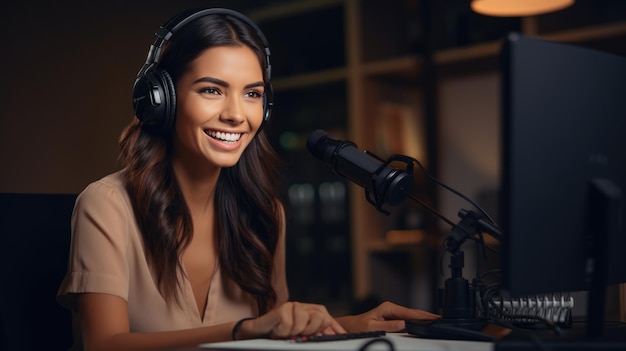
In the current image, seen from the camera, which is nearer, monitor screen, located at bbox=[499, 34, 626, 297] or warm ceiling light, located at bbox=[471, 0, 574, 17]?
monitor screen, located at bbox=[499, 34, 626, 297]

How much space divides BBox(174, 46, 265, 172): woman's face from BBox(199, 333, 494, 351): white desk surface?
56 cm

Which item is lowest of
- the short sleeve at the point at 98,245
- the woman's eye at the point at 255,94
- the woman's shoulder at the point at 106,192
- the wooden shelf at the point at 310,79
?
the short sleeve at the point at 98,245

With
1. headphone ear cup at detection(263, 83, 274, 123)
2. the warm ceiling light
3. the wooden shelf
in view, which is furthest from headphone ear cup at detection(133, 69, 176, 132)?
the wooden shelf

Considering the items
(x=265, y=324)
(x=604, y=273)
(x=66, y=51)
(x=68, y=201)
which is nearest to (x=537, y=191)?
(x=604, y=273)

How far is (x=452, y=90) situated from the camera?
11.7ft

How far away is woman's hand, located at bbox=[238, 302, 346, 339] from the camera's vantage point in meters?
1.12

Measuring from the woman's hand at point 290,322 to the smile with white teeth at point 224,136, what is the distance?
1.76 ft

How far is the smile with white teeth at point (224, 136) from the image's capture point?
62.7 inches

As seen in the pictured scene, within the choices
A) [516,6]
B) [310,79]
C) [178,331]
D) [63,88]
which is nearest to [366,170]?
[178,331]

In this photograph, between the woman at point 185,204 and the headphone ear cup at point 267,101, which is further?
the headphone ear cup at point 267,101

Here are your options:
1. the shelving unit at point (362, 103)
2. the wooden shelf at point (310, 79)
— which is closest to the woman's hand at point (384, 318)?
the shelving unit at point (362, 103)

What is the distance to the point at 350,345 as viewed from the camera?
3.44 feet

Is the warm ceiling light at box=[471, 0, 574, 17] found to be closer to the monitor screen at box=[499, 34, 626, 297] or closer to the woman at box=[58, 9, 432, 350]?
the woman at box=[58, 9, 432, 350]

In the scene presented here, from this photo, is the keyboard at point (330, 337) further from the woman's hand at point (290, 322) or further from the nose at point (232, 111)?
the nose at point (232, 111)
